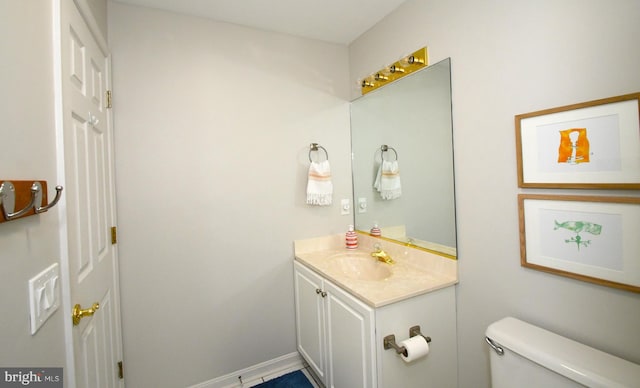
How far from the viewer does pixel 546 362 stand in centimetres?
94

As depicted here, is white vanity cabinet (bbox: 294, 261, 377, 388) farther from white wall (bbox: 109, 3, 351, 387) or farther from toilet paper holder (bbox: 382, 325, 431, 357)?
white wall (bbox: 109, 3, 351, 387)

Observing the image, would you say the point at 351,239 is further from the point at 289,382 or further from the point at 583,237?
the point at 583,237

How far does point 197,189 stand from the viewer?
1.74 m

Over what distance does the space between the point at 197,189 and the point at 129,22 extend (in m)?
1.04

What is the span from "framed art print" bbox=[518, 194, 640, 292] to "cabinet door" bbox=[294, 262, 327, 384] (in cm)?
110

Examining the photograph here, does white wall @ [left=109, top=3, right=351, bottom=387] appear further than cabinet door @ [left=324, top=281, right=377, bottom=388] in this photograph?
Yes

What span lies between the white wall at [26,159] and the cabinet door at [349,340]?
1091mm

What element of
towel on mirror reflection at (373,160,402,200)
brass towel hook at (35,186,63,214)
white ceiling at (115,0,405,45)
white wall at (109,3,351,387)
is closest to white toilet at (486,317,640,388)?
Result: towel on mirror reflection at (373,160,402,200)

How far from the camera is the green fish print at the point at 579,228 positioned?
97 centimetres

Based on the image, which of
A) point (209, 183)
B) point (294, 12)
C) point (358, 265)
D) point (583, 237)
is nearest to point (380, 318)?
point (358, 265)

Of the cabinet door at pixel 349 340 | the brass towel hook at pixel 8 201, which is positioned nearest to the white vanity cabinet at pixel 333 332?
the cabinet door at pixel 349 340

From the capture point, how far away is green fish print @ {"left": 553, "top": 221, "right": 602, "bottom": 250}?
973mm

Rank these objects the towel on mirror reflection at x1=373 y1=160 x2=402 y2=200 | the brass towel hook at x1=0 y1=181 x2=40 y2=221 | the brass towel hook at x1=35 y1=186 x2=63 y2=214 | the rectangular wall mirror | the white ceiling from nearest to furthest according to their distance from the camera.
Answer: the brass towel hook at x1=0 y1=181 x2=40 y2=221
the brass towel hook at x1=35 y1=186 x2=63 y2=214
the rectangular wall mirror
the white ceiling
the towel on mirror reflection at x1=373 y1=160 x2=402 y2=200

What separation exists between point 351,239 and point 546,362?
131cm
